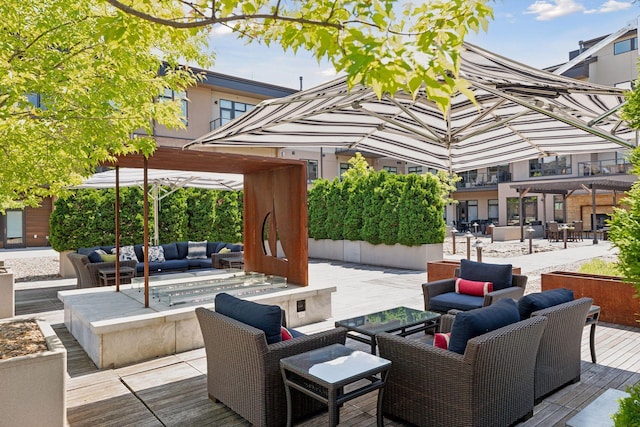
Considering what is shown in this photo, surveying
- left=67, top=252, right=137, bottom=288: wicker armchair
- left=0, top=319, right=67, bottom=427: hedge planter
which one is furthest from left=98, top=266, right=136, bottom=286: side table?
left=0, top=319, right=67, bottom=427: hedge planter

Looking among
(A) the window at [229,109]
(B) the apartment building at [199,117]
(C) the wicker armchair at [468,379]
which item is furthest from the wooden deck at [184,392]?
(A) the window at [229,109]

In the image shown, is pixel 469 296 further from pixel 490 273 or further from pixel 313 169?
pixel 313 169

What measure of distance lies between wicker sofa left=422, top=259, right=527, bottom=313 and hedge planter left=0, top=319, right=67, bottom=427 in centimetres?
474

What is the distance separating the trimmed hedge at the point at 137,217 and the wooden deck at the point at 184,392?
23.5 ft

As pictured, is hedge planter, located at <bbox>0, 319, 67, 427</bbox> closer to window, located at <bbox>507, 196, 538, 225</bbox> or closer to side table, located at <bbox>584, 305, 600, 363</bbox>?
side table, located at <bbox>584, 305, 600, 363</bbox>

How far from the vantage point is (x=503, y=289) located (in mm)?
6004

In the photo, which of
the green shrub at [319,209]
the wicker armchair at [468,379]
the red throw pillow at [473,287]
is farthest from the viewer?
the green shrub at [319,209]

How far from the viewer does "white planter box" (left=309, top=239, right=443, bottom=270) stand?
480 inches

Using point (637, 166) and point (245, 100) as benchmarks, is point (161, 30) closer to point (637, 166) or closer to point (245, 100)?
point (637, 166)

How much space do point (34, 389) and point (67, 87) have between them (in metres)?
2.27

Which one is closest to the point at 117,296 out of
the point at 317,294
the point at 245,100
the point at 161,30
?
the point at 317,294

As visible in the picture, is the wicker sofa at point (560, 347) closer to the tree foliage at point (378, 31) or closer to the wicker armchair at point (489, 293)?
the wicker armchair at point (489, 293)

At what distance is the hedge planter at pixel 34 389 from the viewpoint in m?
2.94

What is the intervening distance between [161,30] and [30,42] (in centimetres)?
113
